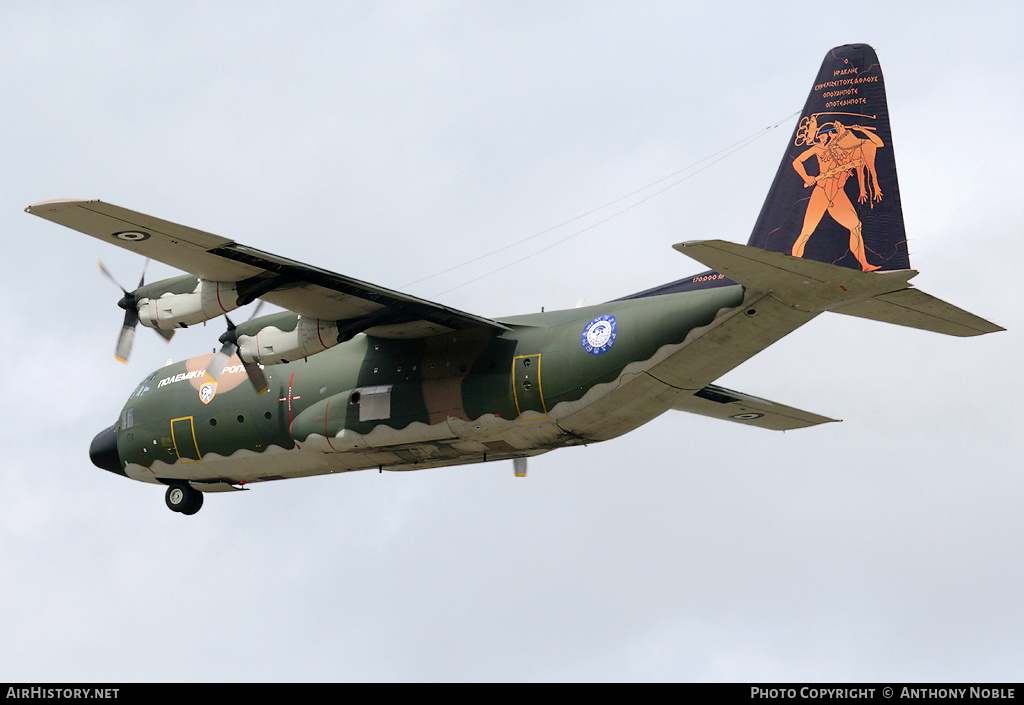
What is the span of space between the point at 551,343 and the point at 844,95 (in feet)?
20.9

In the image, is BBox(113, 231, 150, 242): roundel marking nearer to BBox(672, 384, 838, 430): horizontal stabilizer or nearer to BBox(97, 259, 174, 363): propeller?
BBox(97, 259, 174, 363): propeller

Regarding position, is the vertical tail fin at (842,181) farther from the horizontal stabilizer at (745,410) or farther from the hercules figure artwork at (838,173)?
the horizontal stabilizer at (745,410)

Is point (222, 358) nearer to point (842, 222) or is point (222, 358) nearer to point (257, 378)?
point (257, 378)

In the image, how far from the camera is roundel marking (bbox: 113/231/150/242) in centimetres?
2062

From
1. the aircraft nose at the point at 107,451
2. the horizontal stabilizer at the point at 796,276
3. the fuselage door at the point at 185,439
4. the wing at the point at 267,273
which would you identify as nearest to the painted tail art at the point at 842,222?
the horizontal stabilizer at the point at 796,276

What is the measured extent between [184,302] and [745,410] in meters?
12.0

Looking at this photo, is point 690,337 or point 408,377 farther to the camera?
point 408,377

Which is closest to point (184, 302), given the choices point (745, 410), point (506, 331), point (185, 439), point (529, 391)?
point (185, 439)

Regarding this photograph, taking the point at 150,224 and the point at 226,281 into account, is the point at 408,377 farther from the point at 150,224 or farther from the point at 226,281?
the point at 150,224

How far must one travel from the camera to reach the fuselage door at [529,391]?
22.6 m

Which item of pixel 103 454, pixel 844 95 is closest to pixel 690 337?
pixel 844 95
